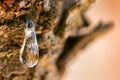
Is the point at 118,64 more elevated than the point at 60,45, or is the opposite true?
the point at 118,64

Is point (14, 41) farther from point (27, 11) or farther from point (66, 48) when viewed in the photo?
point (66, 48)

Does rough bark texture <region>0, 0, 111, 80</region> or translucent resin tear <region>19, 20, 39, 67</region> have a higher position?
rough bark texture <region>0, 0, 111, 80</region>

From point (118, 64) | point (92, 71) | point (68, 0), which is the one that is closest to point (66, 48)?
point (68, 0)

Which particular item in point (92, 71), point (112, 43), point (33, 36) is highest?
point (112, 43)

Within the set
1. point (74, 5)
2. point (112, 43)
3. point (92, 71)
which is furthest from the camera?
point (112, 43)
